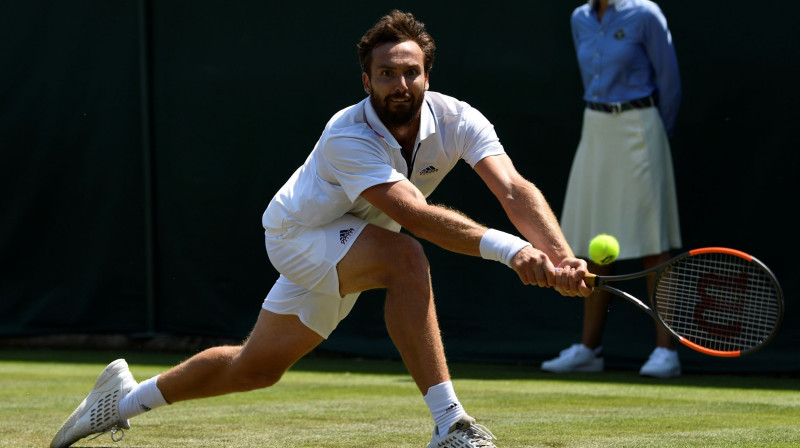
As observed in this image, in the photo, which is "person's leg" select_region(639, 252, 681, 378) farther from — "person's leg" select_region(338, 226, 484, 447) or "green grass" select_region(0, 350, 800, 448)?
"person's leg" select_region(338, 226, 484, 447)

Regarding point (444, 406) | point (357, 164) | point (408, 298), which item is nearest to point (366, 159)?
point (357, 164)

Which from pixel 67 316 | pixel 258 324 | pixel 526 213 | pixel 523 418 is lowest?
pixel 67 316

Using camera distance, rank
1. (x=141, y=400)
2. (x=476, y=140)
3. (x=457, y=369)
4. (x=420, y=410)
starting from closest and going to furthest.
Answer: (x=476, y=140) < (x=141, y=400) < (x=420, y=410) < (x=457, y=369)

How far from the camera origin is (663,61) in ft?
19.0

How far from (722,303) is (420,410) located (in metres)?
1.24

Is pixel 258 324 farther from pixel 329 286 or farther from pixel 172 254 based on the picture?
pixel 172 254

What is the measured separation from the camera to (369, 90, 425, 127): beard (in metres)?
3.56

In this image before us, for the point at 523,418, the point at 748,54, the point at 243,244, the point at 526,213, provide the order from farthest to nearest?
1. the point at 243,244
2. the point at 748,54
3. the point at 523,418
4. the point at 526,213

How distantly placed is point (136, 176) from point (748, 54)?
3.69m

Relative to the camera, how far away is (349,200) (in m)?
3.61

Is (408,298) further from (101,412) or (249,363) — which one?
(101,412)

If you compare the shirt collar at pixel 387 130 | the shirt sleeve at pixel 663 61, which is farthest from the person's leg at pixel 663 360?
the shirt collar at pixel 387 130

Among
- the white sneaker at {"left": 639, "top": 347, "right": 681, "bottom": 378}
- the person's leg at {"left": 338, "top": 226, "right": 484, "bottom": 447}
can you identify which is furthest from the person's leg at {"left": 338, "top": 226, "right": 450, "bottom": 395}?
the white sneaker at {"left": 639, "top": 347, "right": 681, "bottom": 378}

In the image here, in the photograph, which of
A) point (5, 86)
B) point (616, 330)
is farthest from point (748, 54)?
point (5, 86)
